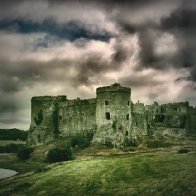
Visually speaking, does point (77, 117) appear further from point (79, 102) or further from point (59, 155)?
point (59, 155)

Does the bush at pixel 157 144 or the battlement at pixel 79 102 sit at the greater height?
the battlement at pixel 79 102

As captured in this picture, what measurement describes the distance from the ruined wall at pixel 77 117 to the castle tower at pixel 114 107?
16.6 ft

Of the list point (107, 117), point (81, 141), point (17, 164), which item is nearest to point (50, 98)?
point (81, 141)

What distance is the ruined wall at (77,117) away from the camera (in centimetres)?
6619

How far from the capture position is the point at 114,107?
59375 mm

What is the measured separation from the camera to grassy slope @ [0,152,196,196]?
102ft

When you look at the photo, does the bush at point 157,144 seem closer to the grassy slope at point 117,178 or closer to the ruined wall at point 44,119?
the grassy slope at point 117,178

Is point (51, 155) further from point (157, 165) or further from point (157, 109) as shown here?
point (157, 109)

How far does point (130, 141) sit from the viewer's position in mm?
58719

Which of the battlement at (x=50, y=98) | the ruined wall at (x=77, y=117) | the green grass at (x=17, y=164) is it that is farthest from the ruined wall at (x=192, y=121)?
the green grass at (x=17, y=164)

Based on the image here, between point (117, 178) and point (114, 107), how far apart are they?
24241mm

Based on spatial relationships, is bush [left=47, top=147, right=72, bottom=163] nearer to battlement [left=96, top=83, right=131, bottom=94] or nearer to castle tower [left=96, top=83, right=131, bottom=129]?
castle tower [left=96, top=83, right=131, bottom=129]

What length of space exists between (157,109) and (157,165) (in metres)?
35.8

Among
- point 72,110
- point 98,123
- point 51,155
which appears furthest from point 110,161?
point 72,110
